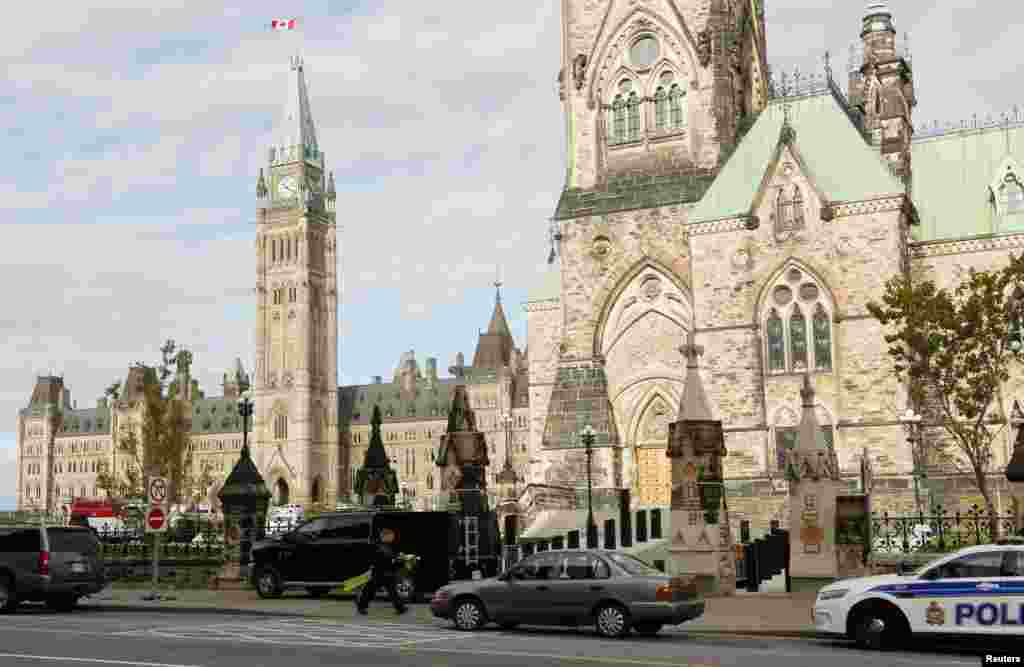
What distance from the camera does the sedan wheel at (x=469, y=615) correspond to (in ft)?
62.4

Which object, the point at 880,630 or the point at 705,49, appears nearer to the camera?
the point at 880,630

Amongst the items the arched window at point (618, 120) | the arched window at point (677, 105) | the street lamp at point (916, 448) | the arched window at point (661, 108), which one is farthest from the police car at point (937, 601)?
the arched window at point (618, 120)

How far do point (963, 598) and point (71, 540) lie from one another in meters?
16.1

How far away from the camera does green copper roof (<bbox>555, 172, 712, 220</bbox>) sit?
47844 mm

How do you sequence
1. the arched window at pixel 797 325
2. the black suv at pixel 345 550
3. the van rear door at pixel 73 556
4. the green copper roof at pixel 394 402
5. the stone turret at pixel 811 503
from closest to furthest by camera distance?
the van rear door at pixel 73 556 → the black suv at pixel 345 550 → the stone turret at pixel 811 503 → the arched window at pixel 797 325 → the green copper roof at pixel 394 402

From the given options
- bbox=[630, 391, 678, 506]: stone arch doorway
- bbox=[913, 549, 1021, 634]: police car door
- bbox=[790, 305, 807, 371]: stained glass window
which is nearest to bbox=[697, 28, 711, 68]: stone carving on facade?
bbox=[790, 305, 807, 371]: stained glass window

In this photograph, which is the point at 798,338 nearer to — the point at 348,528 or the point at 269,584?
the point at 348,528

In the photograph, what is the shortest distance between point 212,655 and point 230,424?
175645 mm

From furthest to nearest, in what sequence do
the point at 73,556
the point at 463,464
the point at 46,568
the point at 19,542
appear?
the point at 463,464
the point at 73,556
the point at 19,542
the point at 46,568

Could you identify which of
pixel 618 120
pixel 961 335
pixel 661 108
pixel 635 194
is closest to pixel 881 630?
pixel 961 335

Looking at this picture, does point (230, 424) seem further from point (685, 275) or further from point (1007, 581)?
point (1007, 581)

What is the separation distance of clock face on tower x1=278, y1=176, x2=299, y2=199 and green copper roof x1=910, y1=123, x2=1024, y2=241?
118 meters

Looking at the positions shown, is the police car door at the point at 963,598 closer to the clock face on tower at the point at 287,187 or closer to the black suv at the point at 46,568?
the black suv at the point at 46,568

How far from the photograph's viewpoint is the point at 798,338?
44594 millimetres
